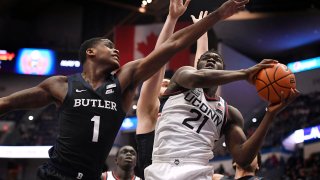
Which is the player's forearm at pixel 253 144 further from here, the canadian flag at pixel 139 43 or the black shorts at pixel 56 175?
the canadian flag at pixel 139 43

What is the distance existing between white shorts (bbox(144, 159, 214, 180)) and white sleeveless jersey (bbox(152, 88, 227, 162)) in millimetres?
56

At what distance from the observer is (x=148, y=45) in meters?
18.9

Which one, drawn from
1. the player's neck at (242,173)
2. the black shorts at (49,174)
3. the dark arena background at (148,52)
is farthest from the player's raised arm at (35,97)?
the dark arena background at (148,52)

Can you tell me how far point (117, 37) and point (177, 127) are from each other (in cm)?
1541

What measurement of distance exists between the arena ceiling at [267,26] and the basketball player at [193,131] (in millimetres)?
14422

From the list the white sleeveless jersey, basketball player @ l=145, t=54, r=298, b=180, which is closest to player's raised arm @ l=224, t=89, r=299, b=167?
basketball player @ l=145, t=54, r=298, b=180

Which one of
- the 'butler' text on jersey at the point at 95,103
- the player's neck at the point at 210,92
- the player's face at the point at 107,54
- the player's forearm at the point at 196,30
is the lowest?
the 'butler' text on jersey at the point at 95,103

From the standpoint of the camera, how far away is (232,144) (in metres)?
4.37

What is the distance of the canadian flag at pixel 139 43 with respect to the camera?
18.8m

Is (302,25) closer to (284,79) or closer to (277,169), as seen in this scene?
(277,169)

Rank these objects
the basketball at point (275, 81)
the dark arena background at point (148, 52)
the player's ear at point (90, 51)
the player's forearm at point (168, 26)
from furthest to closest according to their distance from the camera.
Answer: the dark arena background at point (148, 52), the player's forearm at point (168, 26), the player's ear at point (90, 51), the basketball at point (275, 81)

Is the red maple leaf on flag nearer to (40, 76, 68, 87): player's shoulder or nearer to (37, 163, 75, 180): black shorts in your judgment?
(40, 76, 68, 87): player's shoulder

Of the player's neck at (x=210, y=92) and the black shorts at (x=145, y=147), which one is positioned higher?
the player's neck at (x=210, y=92)

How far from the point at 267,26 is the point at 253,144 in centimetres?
1790
